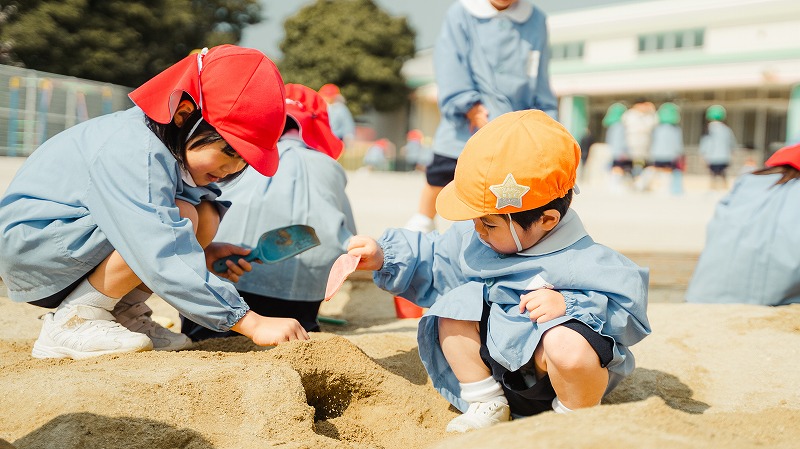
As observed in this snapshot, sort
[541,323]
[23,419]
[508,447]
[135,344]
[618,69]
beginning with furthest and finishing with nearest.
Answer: [618,69] → [135,344] → [541,323] → [23,419] → [508,447]

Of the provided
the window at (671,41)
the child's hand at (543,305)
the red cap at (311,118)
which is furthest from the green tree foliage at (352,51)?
the child's hand at (543,305)

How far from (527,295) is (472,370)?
0.27m

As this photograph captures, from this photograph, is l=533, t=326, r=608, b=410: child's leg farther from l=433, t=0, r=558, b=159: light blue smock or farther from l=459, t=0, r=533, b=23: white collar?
l=459, t=0, r=533, b=23: white collar

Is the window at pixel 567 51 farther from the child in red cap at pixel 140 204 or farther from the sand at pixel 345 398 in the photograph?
the child in red cap at pixel 140 204

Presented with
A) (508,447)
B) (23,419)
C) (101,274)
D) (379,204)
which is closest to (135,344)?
(101,274)

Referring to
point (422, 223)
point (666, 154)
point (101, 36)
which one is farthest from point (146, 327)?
point (101, 36)

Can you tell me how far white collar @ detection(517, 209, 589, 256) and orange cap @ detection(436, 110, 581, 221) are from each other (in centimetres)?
11

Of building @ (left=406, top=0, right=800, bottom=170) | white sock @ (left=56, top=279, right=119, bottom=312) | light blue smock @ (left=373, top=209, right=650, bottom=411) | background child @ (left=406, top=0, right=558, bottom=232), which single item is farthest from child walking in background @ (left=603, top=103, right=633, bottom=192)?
white sock @ (left=56, top=279, right=119, bottom=312)

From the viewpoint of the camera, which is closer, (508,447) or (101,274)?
(508,447)

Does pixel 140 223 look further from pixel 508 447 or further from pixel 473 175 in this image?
pixel 508 447

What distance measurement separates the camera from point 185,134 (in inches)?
86.4

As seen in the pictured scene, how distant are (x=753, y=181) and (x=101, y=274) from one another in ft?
9.39

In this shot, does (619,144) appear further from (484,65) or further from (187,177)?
(187,177)

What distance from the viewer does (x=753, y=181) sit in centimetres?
360
